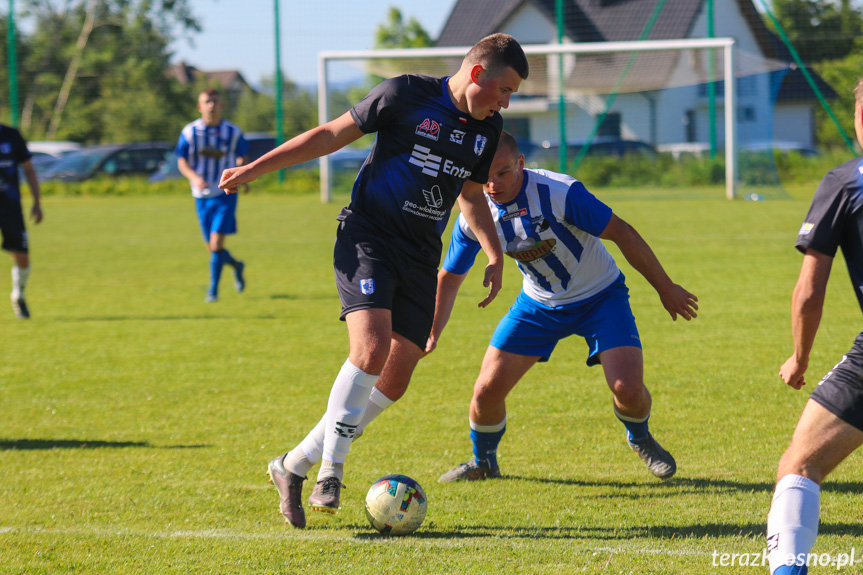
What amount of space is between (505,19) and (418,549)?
3583 centimetres

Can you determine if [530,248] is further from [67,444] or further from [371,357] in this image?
[67,444]

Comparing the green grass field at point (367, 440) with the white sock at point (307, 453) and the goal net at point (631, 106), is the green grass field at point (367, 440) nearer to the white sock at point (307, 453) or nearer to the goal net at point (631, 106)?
the white sock at point (307, 453)

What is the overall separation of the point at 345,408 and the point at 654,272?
4.84 ft

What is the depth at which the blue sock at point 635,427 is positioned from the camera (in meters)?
4.71

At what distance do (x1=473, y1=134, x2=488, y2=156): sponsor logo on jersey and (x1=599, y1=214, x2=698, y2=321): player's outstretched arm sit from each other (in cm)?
70

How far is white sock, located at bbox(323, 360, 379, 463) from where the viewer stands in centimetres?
389

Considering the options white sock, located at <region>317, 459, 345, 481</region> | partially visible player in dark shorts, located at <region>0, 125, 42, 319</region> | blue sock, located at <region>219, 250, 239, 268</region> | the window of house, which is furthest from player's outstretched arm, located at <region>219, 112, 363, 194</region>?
the window of house

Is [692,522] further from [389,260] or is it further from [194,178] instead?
[194,178]

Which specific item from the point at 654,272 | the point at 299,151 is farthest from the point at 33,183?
the point at 654,272

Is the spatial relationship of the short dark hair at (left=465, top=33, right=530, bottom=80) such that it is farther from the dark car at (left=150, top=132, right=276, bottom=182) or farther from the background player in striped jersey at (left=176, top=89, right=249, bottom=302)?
the dark car at (left=150, top=132, right=276, bottom=182)

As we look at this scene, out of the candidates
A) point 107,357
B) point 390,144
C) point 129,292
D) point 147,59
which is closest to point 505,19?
point 147,59

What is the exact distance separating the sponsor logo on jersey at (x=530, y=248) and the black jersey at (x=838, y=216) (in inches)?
71.2

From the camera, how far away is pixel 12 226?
9.79m

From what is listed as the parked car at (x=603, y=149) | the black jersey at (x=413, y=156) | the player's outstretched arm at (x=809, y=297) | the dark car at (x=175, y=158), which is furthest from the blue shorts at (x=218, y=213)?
the dark car at (x=175, y=158)
